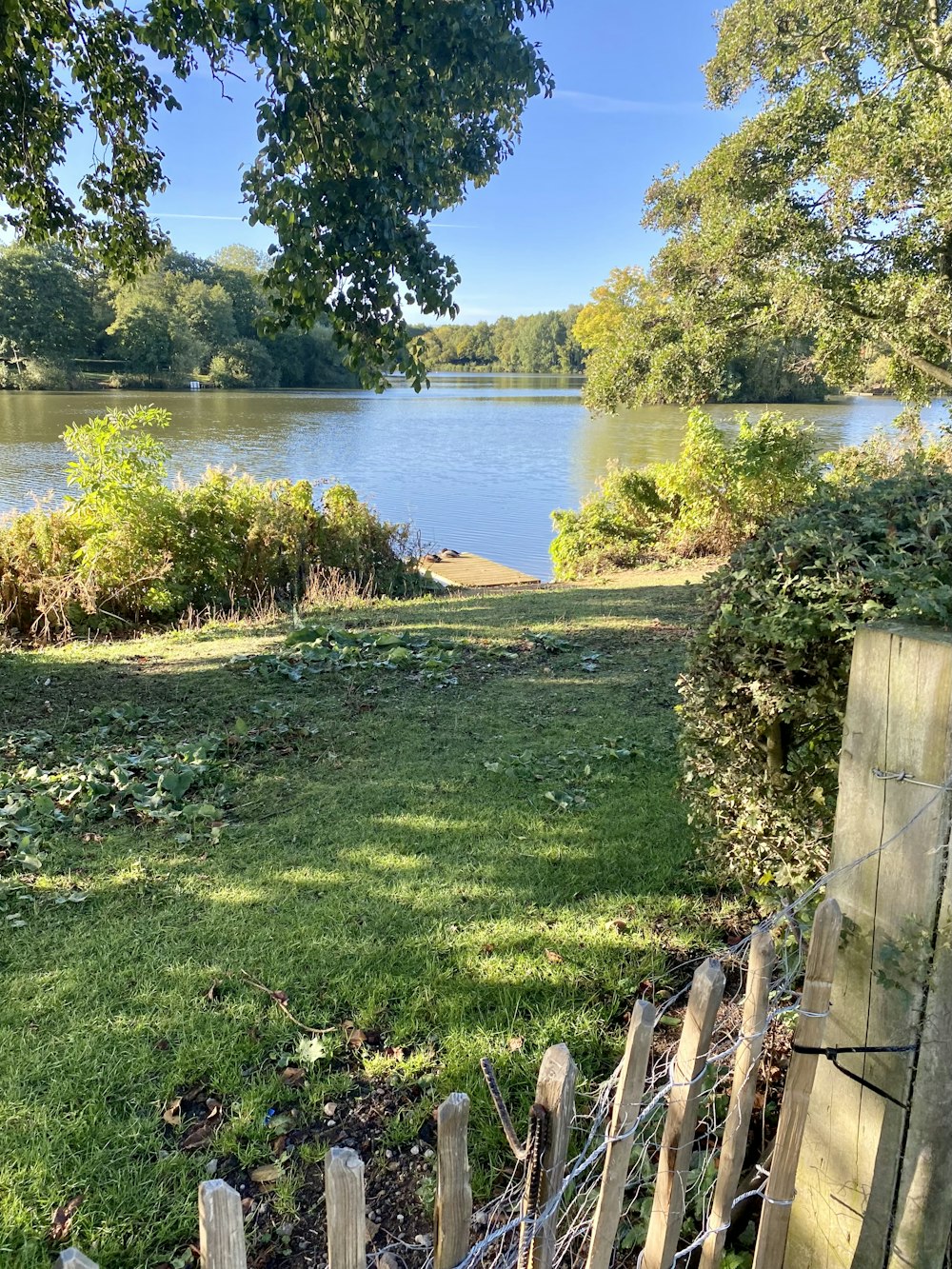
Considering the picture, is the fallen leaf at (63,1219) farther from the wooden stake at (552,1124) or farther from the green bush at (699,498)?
the green bush at (699,498)

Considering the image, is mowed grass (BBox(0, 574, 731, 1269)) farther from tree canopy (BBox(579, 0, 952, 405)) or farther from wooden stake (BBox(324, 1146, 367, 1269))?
tree canopy (BBox(579, 0, 952, 405))

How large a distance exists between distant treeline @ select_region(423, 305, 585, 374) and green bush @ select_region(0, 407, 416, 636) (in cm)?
9885

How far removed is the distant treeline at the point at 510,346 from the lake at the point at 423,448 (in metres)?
51.8

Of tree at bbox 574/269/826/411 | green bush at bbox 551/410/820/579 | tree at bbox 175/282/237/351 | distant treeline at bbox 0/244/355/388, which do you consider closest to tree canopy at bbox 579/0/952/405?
tree at bbox 574/269/826/411

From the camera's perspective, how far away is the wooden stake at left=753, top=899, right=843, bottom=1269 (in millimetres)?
1430

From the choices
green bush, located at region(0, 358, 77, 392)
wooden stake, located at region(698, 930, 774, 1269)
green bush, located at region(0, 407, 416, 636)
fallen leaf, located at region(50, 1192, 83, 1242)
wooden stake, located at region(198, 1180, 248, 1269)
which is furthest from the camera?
green bush, located at region(0, 358, 77, 392)

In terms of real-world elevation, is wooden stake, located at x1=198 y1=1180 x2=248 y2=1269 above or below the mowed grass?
above

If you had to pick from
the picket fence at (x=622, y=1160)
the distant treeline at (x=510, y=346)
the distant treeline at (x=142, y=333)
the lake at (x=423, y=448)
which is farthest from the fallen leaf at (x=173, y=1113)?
the distant treeline at (x=510, y=346)

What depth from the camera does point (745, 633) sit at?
2322 mm

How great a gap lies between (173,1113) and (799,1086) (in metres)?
1.75

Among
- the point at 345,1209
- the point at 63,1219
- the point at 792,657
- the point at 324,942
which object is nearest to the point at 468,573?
the point at 324,942

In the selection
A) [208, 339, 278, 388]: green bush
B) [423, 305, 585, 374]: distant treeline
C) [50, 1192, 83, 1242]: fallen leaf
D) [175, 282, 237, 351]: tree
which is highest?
[423, 305, 585, 374]: distant treeline

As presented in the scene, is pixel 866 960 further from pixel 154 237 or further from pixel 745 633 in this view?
pixel 154 237

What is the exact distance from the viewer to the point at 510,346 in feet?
403
